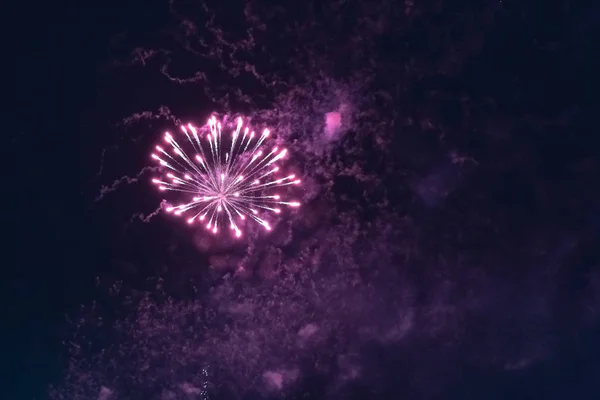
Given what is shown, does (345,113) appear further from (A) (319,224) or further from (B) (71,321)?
(B) (71,321)

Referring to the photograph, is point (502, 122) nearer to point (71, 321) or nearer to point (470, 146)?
point (470, 146)

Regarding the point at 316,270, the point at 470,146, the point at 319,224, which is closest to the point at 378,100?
the point at 470,146

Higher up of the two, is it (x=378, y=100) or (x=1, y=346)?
(x=378, y=100)

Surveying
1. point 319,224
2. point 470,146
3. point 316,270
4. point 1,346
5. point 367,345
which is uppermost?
point 470,146

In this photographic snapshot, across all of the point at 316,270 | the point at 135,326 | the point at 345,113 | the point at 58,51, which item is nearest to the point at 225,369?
the point at 135,326

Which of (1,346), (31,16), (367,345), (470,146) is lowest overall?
(1,346)

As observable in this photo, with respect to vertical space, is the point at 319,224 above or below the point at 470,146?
below
